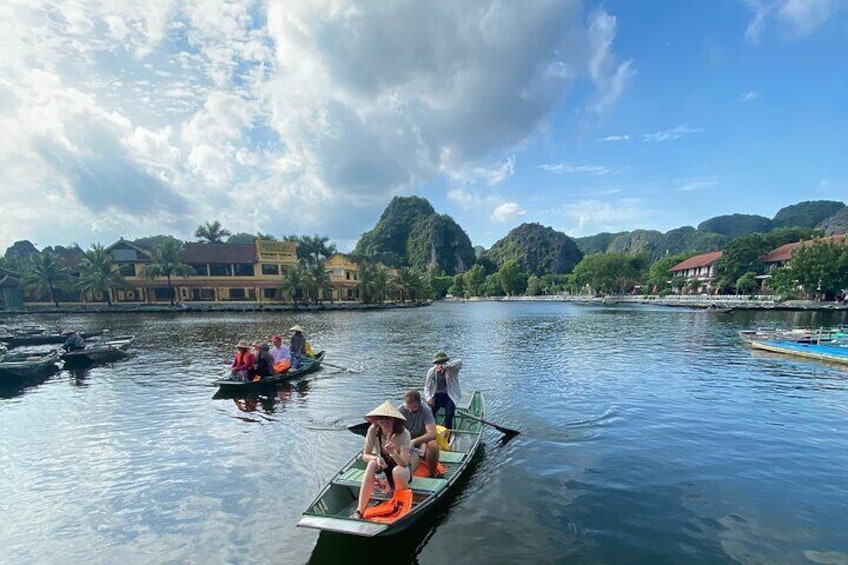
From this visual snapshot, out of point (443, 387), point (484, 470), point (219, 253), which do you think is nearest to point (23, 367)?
point (443, 387)

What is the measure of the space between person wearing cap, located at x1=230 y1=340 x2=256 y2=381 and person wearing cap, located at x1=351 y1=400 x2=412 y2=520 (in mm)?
11825

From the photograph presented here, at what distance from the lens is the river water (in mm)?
7289

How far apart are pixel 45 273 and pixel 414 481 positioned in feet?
288

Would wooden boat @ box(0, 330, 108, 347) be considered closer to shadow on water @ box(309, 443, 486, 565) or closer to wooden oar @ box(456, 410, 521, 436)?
wooden oar @ box(456, 410, 521, 436)

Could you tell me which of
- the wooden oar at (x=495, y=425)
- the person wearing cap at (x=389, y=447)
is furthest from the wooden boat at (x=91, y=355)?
the person wearing cap at (x=389, y=447)

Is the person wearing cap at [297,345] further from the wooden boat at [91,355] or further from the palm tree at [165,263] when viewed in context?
the palm tree at [165,263]

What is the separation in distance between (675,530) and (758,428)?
8.14 m

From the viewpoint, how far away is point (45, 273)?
6781cm

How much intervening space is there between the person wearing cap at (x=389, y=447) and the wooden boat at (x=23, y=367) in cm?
2246

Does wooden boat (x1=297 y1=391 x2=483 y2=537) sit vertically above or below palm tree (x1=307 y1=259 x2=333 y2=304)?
below

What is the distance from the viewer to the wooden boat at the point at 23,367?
19.7m

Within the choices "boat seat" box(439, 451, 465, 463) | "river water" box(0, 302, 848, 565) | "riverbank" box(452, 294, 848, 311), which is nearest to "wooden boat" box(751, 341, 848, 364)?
"river water" box(0, 302, 848, 565)

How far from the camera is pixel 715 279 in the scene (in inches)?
3622

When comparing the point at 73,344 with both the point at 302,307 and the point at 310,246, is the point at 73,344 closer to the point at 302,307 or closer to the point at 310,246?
the point at 302,307
